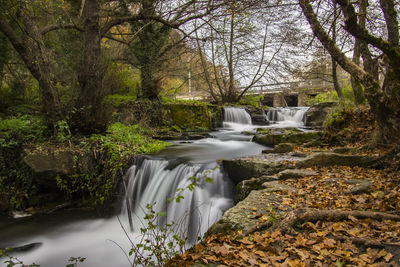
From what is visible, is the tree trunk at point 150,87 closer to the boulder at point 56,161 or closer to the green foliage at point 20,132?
the green foliage at point 20,132

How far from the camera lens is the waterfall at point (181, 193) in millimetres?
5082

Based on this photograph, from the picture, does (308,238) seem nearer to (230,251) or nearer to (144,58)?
(230,251)

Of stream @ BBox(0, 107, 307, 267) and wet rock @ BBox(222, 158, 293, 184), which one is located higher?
wet rock @ BBox(222, 158, 293, 184)

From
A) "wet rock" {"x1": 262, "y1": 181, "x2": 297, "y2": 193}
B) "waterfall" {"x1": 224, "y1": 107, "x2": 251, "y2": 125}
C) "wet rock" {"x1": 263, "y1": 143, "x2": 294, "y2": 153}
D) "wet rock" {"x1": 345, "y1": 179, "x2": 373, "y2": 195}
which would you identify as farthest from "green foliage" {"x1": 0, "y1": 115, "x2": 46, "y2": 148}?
"waterfall" {"x1": 224, "y1": 107, "x2": 251, "y2": 125}

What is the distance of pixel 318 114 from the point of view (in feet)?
42.1

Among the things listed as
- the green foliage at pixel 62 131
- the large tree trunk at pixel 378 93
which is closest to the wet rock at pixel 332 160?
the large tree trunk at pixel 378 93

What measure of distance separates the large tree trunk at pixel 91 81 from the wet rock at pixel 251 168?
14.1 feet

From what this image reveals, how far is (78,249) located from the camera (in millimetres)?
4773

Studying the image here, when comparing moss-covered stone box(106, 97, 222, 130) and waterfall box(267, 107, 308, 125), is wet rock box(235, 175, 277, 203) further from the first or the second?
waterfall box(267, 107, 308, 125)

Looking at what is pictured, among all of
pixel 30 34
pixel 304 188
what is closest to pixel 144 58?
pixel 30 34

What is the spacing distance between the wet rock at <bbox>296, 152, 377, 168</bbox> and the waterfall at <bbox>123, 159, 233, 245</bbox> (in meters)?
1.83

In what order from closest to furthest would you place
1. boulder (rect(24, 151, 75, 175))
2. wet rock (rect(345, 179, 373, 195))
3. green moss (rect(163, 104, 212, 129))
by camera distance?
wet rock (rect(345, 179, 373, 195))
boulder (rect(24, 151, 75, 175))
green moss (rect(163, 104, 212, 129))

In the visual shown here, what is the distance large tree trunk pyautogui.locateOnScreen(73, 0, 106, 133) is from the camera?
6.96 metres

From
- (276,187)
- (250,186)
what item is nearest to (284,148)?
(250,186)
